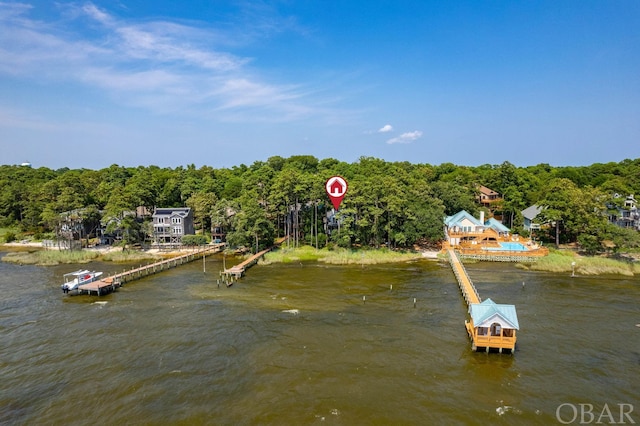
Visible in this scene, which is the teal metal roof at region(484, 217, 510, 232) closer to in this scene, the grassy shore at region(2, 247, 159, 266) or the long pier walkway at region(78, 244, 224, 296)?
the long pier walkway at region(78, 244, 224, 296)

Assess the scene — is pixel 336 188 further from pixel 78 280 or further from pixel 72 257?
pixel 72 257

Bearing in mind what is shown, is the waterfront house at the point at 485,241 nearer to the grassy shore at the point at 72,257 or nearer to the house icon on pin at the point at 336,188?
the house icon on pin at the point at 336,188

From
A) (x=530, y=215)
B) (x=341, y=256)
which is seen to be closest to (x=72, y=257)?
(x=341, y=256)

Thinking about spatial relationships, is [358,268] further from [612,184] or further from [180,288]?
[612,184]

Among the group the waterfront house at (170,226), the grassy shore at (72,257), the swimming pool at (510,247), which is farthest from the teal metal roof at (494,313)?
the waterfront house at (170,226)

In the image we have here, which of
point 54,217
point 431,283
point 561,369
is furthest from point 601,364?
point 54,217

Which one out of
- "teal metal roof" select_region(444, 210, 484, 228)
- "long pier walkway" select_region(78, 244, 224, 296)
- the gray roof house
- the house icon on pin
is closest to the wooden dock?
the house icon on pin
